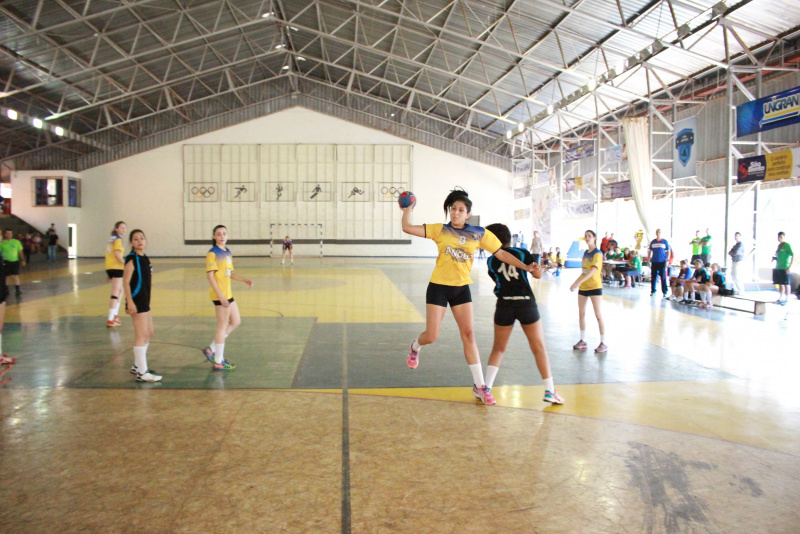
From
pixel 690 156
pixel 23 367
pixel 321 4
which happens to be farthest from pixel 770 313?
pixel 321 4

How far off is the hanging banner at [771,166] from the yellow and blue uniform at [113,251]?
15958 millimetres

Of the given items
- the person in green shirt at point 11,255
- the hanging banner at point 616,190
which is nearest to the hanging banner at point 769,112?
the hanging banner at point 616,190

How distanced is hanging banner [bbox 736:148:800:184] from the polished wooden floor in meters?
7.42

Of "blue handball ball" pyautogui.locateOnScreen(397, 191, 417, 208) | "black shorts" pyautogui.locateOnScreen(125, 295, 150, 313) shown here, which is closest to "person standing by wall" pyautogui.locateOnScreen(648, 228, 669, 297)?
"blue handball ball" pyautogui.locateOnScreen(397, 191, 417, 208)

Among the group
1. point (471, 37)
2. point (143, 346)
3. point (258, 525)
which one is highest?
point (471, 37)

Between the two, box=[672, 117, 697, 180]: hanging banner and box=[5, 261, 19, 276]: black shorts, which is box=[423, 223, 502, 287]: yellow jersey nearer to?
box=[5, 261, 19, 276]: black shorts

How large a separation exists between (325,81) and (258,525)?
36.9 metres

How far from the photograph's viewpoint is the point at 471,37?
67.2 ft

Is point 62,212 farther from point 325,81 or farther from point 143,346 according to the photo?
point 143,346

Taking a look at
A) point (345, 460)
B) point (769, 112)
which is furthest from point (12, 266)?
point (769, 112)

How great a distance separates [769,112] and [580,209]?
1242 cm

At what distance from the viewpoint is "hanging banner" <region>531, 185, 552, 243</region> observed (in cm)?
2742

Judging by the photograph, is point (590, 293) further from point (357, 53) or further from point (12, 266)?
point (357, 53)

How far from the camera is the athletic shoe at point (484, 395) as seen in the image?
17.6ft
